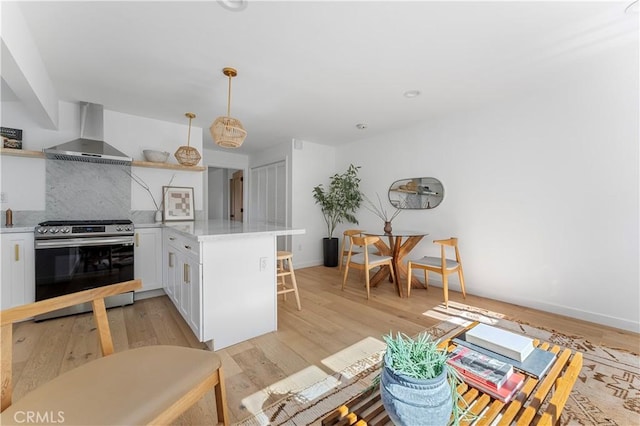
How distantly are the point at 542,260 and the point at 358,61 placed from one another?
9.30 feet

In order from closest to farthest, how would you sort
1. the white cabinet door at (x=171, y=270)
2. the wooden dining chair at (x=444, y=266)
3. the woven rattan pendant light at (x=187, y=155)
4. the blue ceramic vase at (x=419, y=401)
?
the blue ceramic vase at (x=419, y=401)
the white cabinet door at (x=171, y=270)
the wooden dining chair at (x=444, y=266)
the woven rattan pendant light at (x=187, y=155)

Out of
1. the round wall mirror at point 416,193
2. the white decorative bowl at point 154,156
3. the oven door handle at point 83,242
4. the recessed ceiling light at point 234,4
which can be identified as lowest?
the oven door handle at point 83,242

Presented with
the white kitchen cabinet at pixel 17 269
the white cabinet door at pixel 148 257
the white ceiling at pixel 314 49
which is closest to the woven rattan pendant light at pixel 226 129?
the white ceiling at pixel 314 49

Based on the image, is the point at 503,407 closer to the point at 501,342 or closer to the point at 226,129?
the point at 501,342

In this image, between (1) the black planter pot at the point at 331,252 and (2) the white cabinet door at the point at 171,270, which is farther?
(1) the black planter pot at the point at 331,252

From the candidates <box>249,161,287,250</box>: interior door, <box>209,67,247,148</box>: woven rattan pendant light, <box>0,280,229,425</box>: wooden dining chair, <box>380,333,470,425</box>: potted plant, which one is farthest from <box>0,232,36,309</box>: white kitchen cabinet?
<box>380,333,470,425</box>: potted plant

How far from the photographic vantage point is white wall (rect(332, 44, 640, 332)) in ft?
7.91

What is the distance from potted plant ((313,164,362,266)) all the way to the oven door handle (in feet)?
10.1

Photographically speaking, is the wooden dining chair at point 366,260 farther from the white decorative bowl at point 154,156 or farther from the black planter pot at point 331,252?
the white decorative bowl at point 154,156

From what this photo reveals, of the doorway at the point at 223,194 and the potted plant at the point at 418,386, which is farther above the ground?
the doorway at the point at 223,194

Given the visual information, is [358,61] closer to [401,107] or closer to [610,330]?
[401,107]

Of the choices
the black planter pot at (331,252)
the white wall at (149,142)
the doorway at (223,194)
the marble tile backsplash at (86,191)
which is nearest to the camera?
the marble tile backsplash at (86,191)

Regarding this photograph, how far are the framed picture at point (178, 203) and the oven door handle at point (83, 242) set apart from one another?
878 millimetres

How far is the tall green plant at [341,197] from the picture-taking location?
4.86m
